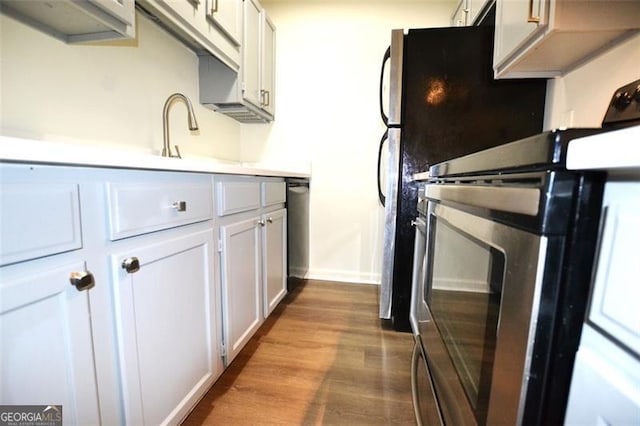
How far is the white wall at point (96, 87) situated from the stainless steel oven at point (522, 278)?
146 cm

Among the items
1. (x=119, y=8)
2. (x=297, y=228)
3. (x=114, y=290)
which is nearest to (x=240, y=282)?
(x=114, y=290)

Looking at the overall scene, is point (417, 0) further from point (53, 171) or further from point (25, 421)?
point (25, 421)

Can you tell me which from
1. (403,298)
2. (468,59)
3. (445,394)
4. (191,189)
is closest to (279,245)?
(403,298)

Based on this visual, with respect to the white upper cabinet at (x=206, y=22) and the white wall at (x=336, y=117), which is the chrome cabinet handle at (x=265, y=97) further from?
the white upper cabinet at (x=206, y=22)

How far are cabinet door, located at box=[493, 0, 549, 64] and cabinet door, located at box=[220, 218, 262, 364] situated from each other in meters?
1.36

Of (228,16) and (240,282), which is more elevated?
(228,16)

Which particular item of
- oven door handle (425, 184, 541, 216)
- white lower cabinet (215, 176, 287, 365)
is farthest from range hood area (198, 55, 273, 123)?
oven door handle (425, 184, 541, 216)

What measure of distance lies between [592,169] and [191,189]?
3.37 feet

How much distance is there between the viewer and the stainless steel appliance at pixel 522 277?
35 centimetres

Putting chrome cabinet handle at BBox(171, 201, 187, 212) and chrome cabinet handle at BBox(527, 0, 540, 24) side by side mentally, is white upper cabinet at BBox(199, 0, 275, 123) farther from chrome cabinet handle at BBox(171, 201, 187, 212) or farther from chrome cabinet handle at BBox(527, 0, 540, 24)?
chrome cabinet handle at BBox(527, 0, 540, 24)

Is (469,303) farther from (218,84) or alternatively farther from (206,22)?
(218,84)

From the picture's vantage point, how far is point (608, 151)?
286mm

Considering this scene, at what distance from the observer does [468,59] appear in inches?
60.2

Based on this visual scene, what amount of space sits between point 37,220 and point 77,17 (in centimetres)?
86
